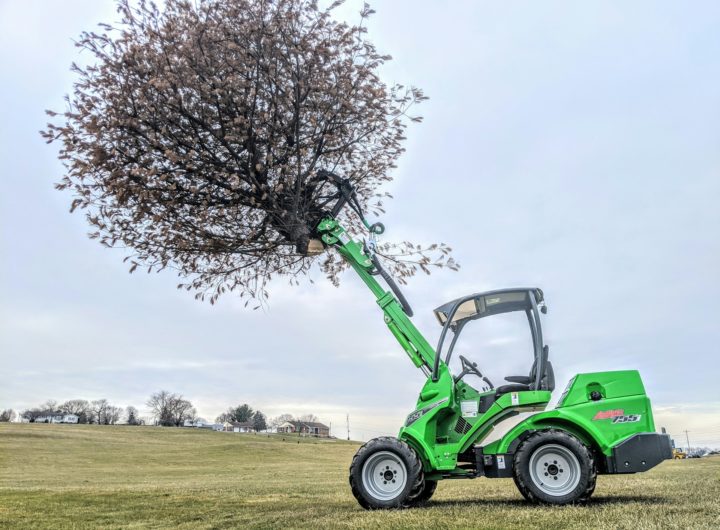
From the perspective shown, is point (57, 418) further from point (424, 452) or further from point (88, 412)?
point (424, 452)

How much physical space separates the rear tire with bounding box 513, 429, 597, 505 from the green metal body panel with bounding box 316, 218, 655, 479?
1.00ft

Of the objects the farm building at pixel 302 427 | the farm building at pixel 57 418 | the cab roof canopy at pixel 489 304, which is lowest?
the farm building at pixel 302 427

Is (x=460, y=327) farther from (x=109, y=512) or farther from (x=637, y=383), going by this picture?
(x=109, y=512)

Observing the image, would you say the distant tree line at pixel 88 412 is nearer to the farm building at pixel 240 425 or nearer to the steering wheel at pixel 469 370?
the farm building at pixel 240 425

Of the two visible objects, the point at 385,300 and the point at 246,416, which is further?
the point at 246,416

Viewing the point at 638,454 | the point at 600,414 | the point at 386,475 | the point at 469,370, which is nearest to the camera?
the point at 638,454

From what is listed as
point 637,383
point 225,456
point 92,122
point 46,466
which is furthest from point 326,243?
point 225,456

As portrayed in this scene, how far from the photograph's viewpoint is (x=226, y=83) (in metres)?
9.48

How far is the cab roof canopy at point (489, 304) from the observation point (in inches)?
359

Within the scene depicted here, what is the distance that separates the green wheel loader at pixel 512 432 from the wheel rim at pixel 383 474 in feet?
0.05

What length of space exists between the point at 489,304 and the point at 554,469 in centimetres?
251

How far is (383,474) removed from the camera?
8.73 metres

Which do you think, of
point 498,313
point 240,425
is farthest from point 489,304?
point 240,425

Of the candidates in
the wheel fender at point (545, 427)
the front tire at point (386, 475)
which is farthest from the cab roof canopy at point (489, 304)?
the front tire at point (386, 475)
